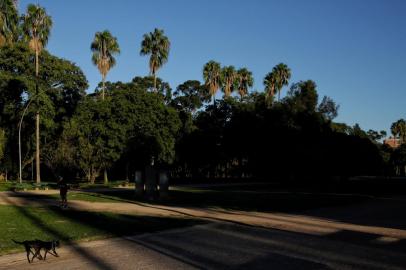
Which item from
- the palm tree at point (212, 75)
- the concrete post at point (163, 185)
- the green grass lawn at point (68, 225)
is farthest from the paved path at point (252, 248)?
the palm tree at point (212, 75)

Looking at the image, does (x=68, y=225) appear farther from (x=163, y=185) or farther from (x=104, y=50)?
(x=104, y=50)

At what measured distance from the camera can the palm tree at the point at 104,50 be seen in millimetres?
56562

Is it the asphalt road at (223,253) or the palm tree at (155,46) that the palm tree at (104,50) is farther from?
the asphalt road at (223,253)

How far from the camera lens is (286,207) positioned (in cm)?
2517

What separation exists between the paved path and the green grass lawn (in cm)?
92

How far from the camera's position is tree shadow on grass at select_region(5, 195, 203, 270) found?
45.1 ft

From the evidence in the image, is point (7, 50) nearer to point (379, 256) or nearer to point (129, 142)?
point (129, 142)

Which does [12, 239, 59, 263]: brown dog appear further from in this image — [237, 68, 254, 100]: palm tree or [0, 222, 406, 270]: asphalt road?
[237, 68, 254, 100]: palm tree

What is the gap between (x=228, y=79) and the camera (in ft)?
236

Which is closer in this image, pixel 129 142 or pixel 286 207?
pixel 286 207

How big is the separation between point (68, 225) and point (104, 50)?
1698 inches

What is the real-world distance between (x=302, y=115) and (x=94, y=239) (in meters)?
40.0

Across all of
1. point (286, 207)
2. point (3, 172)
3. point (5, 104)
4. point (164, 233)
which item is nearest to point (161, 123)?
point (5, 104)

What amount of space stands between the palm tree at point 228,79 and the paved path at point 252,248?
176 ft
